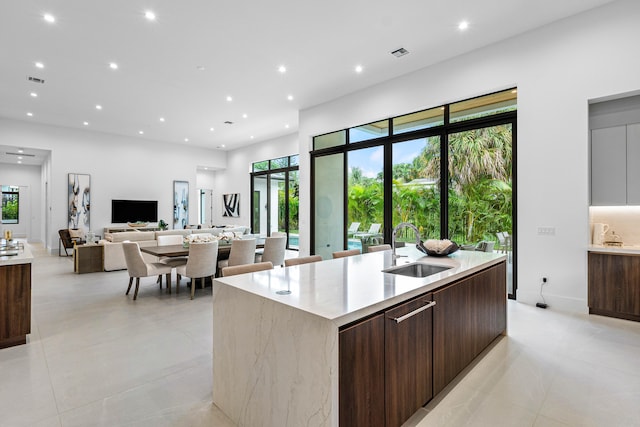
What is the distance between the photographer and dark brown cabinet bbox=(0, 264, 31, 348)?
9.75ft

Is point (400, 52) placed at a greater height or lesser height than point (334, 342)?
greater

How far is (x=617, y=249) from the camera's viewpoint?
3725 millimetres

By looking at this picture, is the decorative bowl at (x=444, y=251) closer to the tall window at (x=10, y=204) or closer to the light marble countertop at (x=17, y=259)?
the light marble countertop at (x=17, y=259)

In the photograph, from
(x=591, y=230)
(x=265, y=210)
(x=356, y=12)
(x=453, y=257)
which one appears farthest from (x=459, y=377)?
(x=265, y=210)

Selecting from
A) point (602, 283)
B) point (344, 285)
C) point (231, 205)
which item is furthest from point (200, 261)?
point (231, 205)

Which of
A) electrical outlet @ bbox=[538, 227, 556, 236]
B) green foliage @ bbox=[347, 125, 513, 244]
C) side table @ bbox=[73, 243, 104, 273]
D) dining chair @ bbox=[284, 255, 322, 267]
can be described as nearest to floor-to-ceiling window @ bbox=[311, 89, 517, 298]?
green foliage @ bbox=[347, 125, 513, 244]

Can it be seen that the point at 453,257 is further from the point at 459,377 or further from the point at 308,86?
the point at 308,86

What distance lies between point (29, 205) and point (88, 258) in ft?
35.0

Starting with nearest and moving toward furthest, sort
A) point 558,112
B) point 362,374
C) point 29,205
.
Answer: point 362,374 → point 558,112 → point 29,205

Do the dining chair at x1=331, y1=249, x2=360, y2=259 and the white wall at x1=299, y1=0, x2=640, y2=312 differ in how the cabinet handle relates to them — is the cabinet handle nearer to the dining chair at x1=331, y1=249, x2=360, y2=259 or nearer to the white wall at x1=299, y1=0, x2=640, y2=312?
the dining chair at x1=331, y1=249, x2=360, y2=259

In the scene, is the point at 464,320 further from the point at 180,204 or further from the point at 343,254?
the point at 180,204

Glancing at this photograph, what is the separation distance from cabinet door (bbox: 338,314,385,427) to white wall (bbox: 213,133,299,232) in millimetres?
8990

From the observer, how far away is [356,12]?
3992 millimetres

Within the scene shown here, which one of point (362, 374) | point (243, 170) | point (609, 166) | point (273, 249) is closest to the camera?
point (362, 374)
